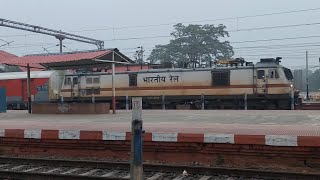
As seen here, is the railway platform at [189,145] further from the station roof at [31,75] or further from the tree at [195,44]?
the tree at [195,44]

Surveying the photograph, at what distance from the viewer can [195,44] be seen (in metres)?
69.8

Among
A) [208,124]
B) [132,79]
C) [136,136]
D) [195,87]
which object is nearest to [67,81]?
[132,79]

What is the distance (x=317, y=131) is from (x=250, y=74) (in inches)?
618

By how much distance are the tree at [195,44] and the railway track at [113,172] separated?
59.4m

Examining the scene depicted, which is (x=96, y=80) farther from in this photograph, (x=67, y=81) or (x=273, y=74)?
(x=273, y=74)

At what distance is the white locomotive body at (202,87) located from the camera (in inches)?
990

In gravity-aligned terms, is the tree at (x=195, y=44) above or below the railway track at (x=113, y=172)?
above

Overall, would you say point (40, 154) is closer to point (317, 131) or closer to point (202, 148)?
point (202, 148)

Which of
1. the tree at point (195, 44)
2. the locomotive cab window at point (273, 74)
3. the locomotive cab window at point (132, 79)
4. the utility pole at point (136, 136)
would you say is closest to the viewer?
the utility pole at point (136, 136)

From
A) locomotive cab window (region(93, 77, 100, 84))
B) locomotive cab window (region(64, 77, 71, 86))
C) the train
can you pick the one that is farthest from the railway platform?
locomotive cab window (region(64, 77, 71, 86))

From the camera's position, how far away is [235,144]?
9.42m

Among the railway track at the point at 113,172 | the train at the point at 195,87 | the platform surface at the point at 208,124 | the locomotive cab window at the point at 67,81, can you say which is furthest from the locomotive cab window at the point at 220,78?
the railway track at the point at 113,172

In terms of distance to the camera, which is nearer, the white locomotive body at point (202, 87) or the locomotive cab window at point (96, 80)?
the white locomotive body at point (202, 87)

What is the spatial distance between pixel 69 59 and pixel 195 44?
52.4m
